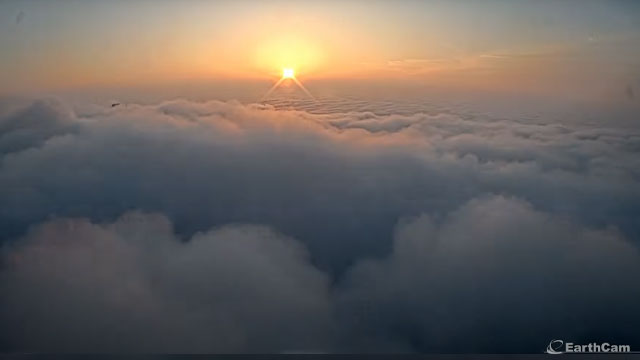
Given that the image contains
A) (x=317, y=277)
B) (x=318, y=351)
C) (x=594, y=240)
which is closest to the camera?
(x=318, y=351)

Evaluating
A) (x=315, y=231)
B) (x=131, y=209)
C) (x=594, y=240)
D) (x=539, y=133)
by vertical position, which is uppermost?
(x=539, y=133)

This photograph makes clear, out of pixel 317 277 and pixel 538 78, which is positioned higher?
pixel 538 78

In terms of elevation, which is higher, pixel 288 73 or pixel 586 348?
pixel 288 73

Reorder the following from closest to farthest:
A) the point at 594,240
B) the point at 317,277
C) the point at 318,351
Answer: the point at 318,351
the point at 594,240
the point at 317,277

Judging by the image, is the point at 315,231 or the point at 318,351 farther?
Answer: the point at 315,231

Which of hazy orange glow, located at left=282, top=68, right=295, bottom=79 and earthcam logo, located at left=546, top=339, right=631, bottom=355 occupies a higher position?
hazy orange glow, located at left=282, top=68, right=295, bottom=79

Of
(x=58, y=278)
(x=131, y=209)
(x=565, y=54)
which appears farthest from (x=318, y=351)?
(x=565, y=54)

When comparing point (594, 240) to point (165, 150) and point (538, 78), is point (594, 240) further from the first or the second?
point (165, 150)

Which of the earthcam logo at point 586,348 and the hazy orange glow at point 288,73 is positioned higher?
the hazy orange glow at point 288,73
